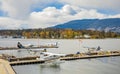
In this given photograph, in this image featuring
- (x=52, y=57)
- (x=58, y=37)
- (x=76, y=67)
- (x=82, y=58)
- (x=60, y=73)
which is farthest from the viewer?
(x=58, y=37)

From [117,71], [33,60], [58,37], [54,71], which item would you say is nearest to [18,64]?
[33,60]

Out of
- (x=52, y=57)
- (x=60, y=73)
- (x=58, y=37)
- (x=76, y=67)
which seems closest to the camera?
(x=60, y=73)

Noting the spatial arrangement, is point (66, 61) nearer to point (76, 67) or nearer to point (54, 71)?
point (76, 67)

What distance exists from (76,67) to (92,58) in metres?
13.0

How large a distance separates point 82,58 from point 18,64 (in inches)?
612

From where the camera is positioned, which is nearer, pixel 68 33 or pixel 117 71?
pixel 117 71

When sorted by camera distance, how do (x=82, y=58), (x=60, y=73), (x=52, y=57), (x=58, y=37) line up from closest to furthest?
(x=60, y=73) < (x=52, y=57) < (x=82, y=58) < (x=58, y=37)

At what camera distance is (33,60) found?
154 feet

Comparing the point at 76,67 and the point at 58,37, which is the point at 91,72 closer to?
the point at 76,67

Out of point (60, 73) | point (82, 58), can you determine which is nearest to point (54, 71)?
point (60, 73)

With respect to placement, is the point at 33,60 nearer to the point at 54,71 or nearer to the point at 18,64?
the point at 18,64

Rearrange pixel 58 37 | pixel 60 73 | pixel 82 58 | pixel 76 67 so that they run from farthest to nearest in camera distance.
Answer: pixel 58 37, pixel 82 58, pixel 76 67, pixel 60 73

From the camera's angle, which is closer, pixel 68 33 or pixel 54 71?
pixel 54 71

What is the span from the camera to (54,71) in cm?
4019
